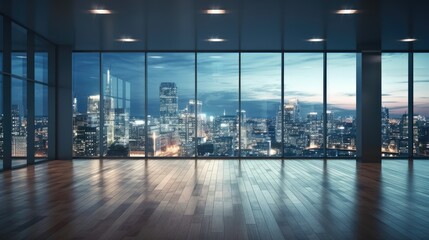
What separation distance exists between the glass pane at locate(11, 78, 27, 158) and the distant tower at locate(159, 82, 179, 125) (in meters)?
3.74

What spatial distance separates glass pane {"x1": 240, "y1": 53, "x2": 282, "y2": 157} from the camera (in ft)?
38.1

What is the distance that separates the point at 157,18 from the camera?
7.94m

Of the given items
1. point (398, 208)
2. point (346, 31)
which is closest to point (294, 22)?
point (346, 31)

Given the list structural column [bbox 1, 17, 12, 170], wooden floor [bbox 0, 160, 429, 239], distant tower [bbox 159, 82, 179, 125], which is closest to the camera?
wooden floor [bbox 0, 160, 429, 239]

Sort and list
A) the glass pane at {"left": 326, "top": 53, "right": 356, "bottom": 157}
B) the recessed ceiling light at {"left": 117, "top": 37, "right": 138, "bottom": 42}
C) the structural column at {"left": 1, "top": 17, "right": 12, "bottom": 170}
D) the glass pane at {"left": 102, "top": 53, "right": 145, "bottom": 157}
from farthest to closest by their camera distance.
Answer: the glass pane at {"left": 102, "top": 53, "right": 145, "bottom": 157} → the glass pane at {"left": 326, "top": 53, "right": 356, "bottom": 157} → the recessed ceiling light at {"left": 117, "top": 37, "right": 138, "bottom": 42} → the structural column at {"left": 1, "top": 17, "right": 12, "bottom": 170}

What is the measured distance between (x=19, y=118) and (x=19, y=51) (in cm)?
154

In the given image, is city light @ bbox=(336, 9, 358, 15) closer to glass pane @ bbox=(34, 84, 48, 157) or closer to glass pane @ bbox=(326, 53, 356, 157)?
glass pane @ bbox=(326, 53, 356, 157)

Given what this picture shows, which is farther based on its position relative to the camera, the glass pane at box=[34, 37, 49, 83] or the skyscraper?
the skyscraper

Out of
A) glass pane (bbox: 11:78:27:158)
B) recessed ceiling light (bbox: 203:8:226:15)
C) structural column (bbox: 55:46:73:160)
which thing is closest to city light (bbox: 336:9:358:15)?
recessed ceiling light (bbox: 203:8:226:15)

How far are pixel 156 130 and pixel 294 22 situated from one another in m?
5.35

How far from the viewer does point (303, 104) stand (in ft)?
38.5

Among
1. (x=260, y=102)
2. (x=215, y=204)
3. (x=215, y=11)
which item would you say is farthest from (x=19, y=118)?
(x=260, y=102)

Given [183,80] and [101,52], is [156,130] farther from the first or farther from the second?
[101,52]

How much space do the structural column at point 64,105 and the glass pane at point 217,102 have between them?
3.64m
